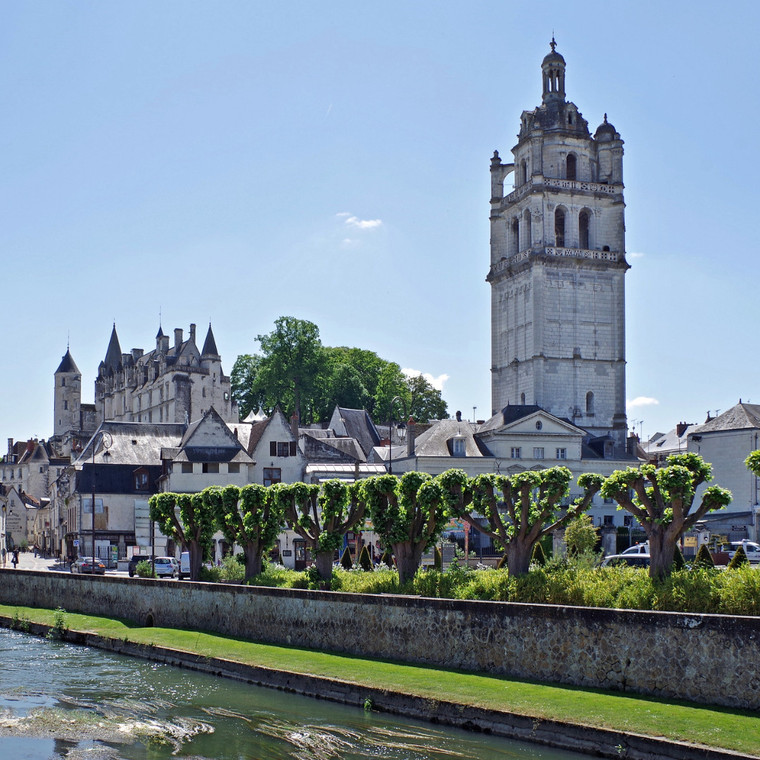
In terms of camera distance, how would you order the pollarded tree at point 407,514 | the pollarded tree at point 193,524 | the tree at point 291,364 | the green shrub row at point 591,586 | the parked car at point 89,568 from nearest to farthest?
the green shrub row at point 591,586 < the pollarded tree at point 407,514 < the pollarded tree at point 193,524 < the parked car at point 89,568 < the tree at point 291,364

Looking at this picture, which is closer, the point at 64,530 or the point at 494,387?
the point at 64,530

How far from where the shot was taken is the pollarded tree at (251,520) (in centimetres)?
3759

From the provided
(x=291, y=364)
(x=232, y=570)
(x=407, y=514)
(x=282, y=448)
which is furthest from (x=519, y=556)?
(x=291, y=364)

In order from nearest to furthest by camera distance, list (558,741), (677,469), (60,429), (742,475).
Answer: (558,741)
(677,469)
(742,475)
(60,429)

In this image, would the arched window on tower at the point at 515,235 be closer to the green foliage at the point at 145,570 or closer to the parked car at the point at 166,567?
the parked car at the point at 166,567

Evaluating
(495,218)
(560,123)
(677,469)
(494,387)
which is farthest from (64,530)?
(677,469)

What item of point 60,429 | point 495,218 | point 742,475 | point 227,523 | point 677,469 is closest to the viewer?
point 677,469

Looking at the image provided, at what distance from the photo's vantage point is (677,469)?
24391mm

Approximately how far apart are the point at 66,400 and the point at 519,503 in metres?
125

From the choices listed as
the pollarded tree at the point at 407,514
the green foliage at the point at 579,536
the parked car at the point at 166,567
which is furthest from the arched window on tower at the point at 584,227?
the pollarded tree at the point at 407,514

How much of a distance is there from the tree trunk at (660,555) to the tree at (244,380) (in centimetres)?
9587

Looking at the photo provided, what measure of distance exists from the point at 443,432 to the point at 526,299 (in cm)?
1801

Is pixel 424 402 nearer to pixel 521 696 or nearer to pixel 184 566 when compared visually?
pixel 184 566

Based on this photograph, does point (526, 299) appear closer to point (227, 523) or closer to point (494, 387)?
point (494, 387)
